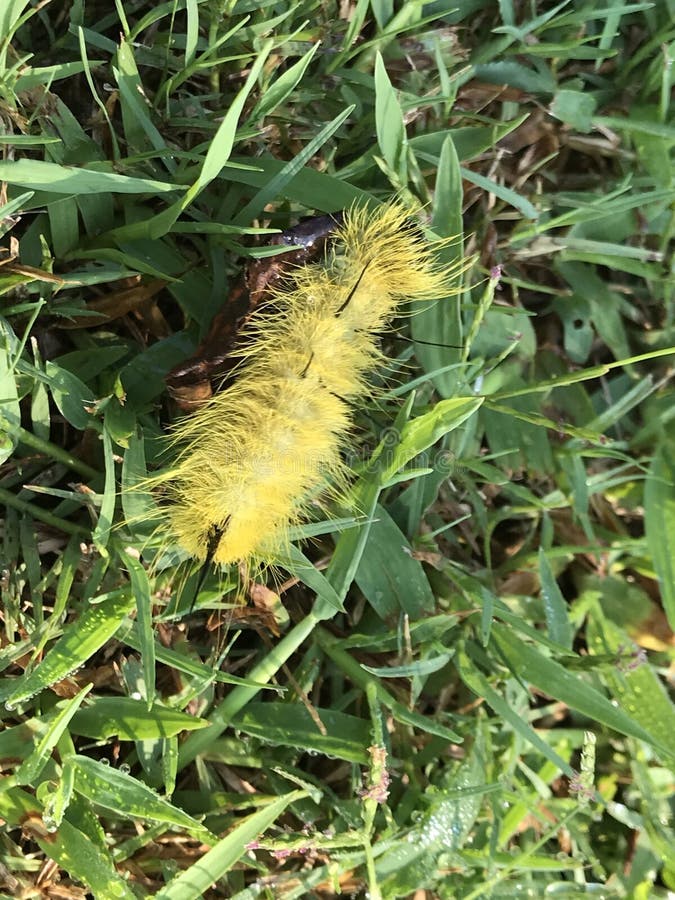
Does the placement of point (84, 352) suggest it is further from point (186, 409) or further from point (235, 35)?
point (235, 35)

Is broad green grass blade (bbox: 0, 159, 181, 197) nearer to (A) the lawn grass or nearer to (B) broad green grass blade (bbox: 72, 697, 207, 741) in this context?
(A) the lawn grass

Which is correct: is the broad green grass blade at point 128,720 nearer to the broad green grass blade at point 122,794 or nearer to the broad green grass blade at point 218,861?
the broad green grass blade at point 122,794

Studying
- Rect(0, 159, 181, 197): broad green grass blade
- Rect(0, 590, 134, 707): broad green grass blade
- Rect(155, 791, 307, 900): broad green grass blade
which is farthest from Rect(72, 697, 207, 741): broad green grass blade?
Rect(0, 159, 181, 197): broad green grass blade

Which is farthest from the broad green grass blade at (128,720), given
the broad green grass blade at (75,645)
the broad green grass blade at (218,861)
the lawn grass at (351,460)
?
the broad green grass blade at (218,861)

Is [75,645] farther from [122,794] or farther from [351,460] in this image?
[351,460]

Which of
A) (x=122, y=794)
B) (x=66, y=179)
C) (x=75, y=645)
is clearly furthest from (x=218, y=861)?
(x=66, y=179)

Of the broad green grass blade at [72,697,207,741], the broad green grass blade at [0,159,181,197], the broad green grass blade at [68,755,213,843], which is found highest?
the broad green grass blade at [0,159,181,197]

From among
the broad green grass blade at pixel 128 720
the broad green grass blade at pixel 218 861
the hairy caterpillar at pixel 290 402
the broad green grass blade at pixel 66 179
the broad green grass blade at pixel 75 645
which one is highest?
the broad green grass blade at pixel 66 179
